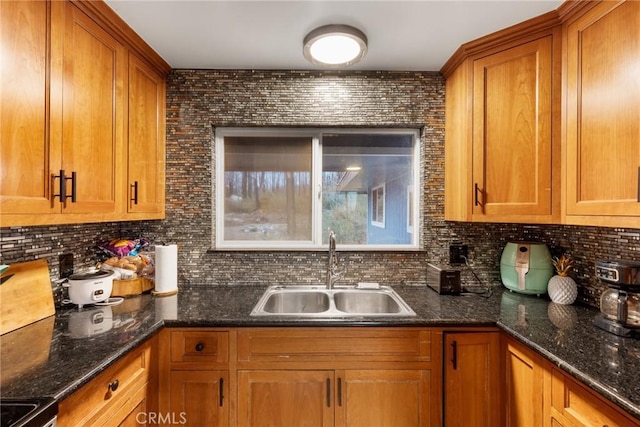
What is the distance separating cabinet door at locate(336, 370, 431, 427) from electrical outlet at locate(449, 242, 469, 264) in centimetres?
86

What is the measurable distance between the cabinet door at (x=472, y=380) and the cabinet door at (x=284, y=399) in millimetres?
562

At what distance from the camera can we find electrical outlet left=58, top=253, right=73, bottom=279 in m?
1.54

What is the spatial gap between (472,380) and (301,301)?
1.00m

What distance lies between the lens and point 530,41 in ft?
4.94

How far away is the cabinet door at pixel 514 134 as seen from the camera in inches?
57.9

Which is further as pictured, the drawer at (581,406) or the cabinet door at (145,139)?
the cabinet door at (145,139)

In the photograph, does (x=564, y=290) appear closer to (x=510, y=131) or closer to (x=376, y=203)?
(x=510, y=131)

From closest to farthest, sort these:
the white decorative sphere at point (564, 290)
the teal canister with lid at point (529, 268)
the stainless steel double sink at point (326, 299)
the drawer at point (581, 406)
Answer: the drawer at point (581, 406) → the white decorative sphere at point (564, 290) → the teal canister with lid at point (529, 268) → the stainless steel double sink at point (326, 299)

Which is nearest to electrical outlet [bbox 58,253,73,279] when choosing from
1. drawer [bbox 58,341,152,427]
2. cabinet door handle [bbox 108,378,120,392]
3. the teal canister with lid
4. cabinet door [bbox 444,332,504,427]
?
drawer [bbox 58,341,152,427]

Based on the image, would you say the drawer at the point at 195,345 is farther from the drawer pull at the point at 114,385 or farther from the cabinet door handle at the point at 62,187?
the cabinet door handle at the point at 62,187

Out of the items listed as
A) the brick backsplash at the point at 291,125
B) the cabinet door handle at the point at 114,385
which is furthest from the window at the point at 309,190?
the cabinet door handle at the point at 114,385

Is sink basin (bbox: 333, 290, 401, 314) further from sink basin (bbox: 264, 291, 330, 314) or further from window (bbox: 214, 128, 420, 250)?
window (bbox: 214, 128, 420, 250)

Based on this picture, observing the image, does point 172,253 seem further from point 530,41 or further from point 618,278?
point 530,41

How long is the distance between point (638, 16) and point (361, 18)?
3.50 ft
